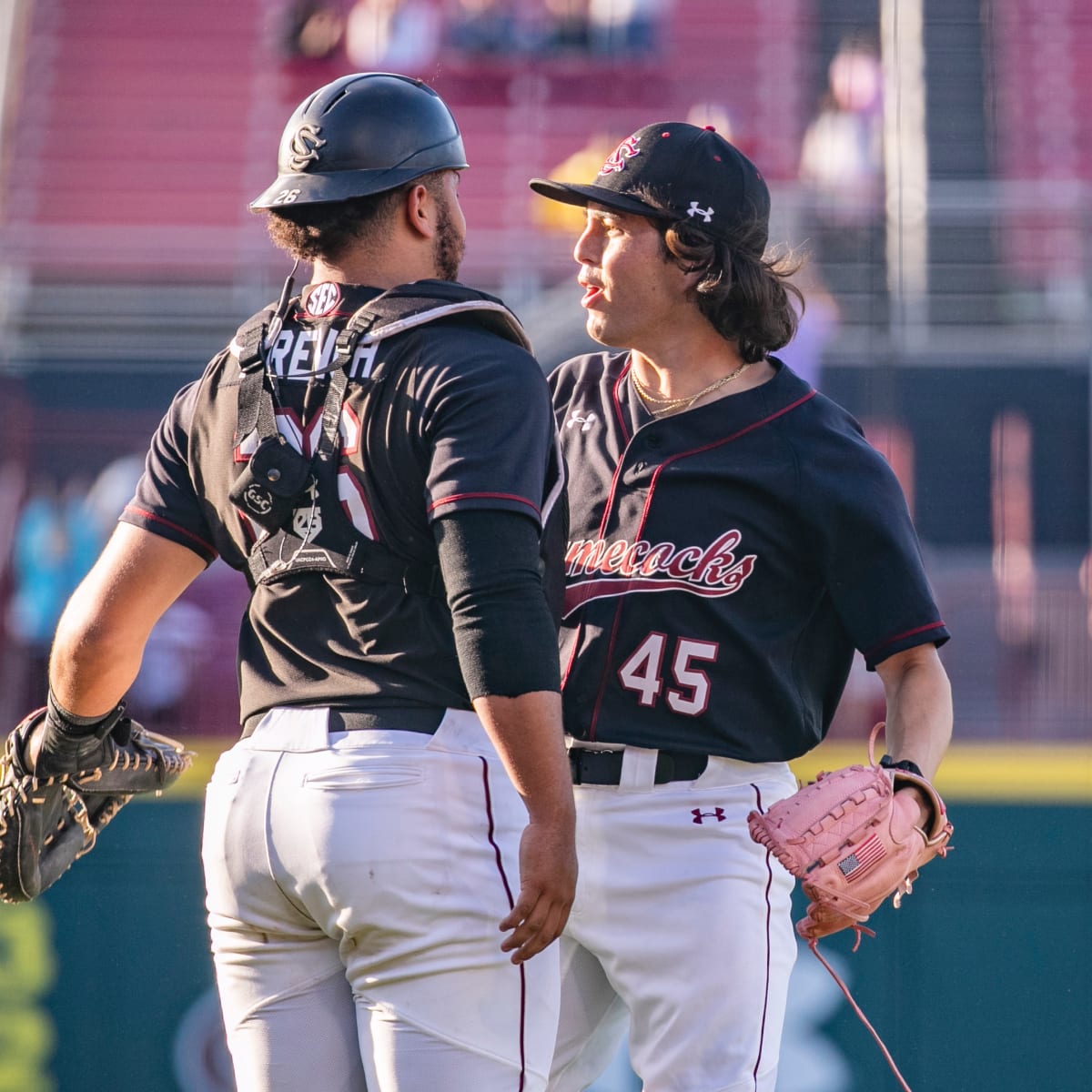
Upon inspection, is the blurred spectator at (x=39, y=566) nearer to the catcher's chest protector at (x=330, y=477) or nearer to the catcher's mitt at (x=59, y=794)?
the catcher's mitt at (x=59, y=794)

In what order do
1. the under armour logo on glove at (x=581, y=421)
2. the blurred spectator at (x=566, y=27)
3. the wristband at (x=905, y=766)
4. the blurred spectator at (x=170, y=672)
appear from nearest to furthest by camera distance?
the wristband at (x=905, y=766) → the under armour logo on glove at (x=581, y=421) → the blurred spectator at (x=170, y=672) → the blurred spectator at (x=566, y=27)

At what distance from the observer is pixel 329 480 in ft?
4.88

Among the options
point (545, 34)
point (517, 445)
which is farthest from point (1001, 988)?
point (545, 34)

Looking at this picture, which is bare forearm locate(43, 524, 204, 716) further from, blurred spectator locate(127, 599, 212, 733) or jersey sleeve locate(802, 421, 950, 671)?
blurred spectator locate(127, 599, 212, 733)

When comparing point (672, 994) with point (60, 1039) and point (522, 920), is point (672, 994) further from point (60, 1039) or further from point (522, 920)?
point (60, 1039)

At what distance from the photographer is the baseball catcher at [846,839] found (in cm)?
→ 175

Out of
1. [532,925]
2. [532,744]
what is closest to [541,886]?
[532,925]

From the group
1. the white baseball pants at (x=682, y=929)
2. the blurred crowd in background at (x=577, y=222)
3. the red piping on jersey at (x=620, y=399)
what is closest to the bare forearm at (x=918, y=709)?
the white baseball pants at (x=682, y=929)

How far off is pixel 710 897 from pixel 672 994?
14cm

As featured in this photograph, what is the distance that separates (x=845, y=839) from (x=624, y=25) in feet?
12.0

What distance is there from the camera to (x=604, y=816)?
1.94 metres

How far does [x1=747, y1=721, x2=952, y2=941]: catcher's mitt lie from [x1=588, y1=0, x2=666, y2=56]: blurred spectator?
3.07 m

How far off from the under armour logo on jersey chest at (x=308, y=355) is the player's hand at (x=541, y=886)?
0.51 metres

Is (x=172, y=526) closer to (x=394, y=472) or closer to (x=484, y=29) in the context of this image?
(x=394, y=472)
